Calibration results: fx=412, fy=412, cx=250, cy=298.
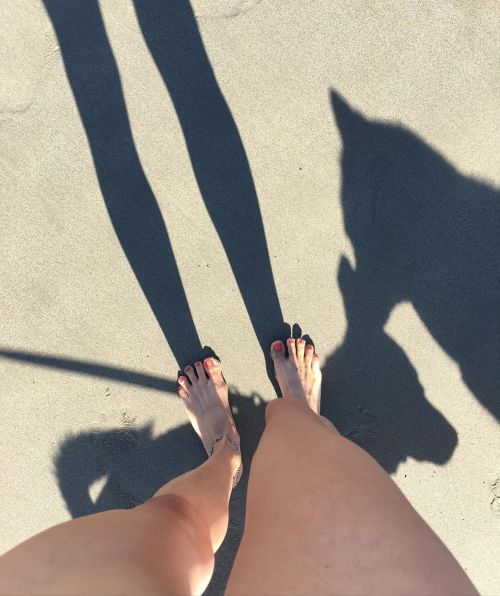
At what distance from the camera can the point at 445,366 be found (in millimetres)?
1949

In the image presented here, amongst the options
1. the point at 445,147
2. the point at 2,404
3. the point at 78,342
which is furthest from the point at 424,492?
the point at 2,404

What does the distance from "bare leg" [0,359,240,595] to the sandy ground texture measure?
44 cm

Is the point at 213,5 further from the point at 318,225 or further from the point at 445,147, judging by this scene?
the point at 445,147

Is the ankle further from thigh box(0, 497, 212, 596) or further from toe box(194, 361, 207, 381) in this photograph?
thigh box(0, 497, 212, 596)

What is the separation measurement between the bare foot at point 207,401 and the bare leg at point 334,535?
55cm

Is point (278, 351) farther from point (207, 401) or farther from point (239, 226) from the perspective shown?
point (239, 226)

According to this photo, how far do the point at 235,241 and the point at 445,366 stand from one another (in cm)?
115

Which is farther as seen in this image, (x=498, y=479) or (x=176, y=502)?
(x=498, y=479)

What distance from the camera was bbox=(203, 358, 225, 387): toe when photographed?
193 cm

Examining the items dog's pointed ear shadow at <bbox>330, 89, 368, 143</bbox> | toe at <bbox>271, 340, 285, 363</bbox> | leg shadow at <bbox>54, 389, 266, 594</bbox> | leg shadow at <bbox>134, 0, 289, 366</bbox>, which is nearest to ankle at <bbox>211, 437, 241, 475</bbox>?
leg shadow at <bbox>54, 389, 266, 594</bbox>

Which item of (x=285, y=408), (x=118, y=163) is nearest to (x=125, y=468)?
(x=285, y=408)

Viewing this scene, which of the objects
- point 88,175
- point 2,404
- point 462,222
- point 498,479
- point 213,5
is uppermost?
point 213,5

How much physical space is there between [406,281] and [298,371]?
659mm

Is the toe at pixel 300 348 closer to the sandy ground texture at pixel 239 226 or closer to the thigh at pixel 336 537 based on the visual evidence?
the sandy ground texture at pixel 239 226
